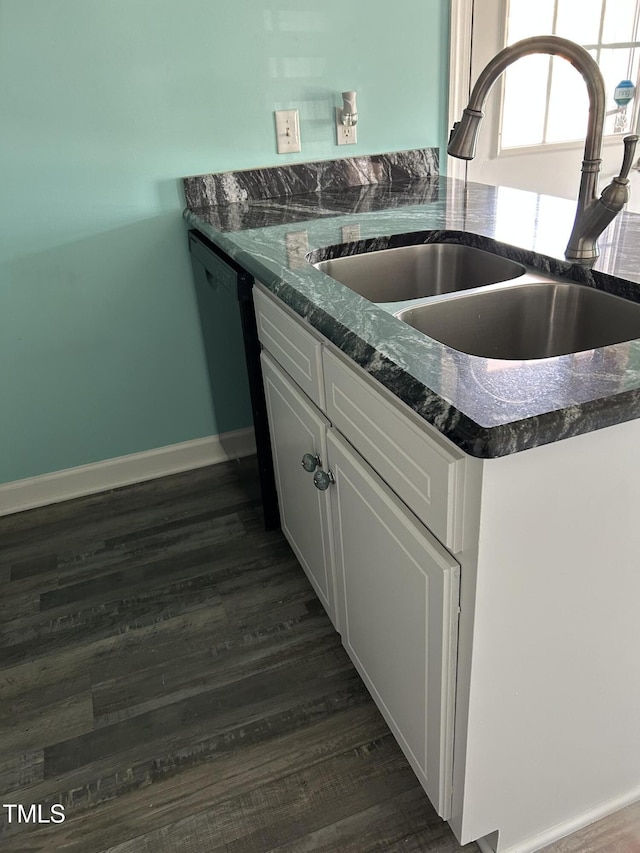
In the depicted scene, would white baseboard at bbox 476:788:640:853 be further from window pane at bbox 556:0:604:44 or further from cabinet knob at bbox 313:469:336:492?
window pane at bbox 556:0:604:44

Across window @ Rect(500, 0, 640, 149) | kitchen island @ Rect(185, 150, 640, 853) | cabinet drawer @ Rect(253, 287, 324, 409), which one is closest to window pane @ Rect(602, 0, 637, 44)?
window @ Rect(500, 0, 640, 149)

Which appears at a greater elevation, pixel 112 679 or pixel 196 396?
pixel 196 396

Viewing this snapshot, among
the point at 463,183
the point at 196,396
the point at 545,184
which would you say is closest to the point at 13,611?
the point at 196,396

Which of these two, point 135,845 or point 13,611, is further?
point 13,611

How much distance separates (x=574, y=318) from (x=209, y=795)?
121cm

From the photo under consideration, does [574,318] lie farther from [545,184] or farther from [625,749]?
[545,184]

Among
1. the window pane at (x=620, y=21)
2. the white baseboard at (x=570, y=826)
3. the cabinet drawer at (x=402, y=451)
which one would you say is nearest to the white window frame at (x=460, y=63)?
the window pane at (x=620, y=21)

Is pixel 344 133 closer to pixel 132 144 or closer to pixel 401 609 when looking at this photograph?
pixel 132 144

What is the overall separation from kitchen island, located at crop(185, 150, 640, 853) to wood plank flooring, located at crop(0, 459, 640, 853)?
0.47 feet

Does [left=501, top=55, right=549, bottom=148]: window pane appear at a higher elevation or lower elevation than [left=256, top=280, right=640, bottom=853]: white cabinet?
higher

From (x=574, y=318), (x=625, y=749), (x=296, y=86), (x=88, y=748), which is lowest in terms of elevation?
(x=88, y=748)

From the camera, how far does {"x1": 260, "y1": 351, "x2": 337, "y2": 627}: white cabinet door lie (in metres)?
1.43

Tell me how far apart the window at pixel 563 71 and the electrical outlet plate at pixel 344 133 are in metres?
0.64

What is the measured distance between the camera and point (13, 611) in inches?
73.9
